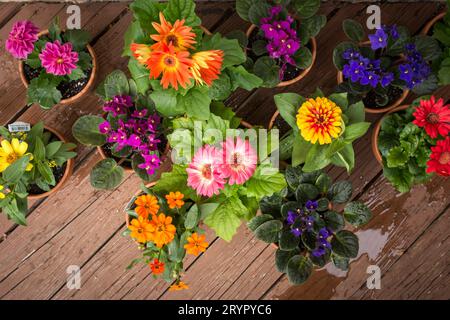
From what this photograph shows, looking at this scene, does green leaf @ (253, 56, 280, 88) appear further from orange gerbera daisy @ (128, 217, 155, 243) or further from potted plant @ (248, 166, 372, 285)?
orange gerbera daisy @ (128, 217, 155, 243)

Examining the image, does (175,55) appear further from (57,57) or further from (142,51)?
(57,57)

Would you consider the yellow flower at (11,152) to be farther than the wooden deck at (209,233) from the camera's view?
No

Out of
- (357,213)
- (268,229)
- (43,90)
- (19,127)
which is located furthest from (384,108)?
(19,127)

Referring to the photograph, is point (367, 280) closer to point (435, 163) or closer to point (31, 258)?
point (435, 163)

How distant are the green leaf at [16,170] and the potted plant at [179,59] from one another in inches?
16.4

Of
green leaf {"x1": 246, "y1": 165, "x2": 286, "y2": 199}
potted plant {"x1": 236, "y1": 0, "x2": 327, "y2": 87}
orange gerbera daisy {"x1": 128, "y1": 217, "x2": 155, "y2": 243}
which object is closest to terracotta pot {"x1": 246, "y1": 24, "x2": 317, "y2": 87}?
potted plant {"x1": 236, "y1": 0, "x2": 327, "y2": 87}

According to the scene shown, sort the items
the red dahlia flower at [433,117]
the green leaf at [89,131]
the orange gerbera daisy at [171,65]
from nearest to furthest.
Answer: the orange gerbera daisy at [171,65], the red dahlia flower at [433,117], the green leaf at [89,131]

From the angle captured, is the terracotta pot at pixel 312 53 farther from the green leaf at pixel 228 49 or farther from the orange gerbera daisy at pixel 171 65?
the orange gerbera daisy at pixel 171 65

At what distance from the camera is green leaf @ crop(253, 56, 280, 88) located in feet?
5.25

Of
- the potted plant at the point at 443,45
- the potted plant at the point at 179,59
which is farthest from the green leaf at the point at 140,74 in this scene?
the potted plant at the point at 443,45

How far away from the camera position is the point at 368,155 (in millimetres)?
1809

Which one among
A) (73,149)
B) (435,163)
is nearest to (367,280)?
(435,163)

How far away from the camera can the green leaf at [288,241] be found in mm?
1553

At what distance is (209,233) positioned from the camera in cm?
185
